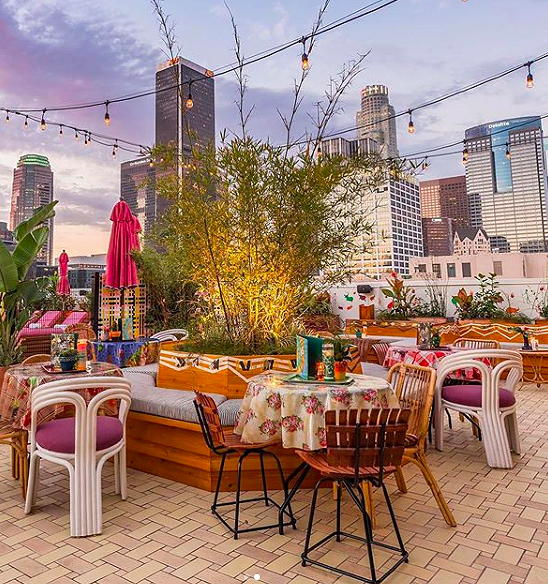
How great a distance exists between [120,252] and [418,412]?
5156mm

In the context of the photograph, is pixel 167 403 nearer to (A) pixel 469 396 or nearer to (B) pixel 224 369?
(B) pixel 224 369

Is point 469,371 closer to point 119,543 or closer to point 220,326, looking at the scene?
point 220,326

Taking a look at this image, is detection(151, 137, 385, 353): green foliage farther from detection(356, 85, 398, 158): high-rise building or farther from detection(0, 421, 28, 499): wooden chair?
detection(356, 85, 398, 158): high-rise building

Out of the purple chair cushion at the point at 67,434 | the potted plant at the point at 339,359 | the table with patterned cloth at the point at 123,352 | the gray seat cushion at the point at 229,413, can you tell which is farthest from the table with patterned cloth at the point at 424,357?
the table with patterned cloth at the point at 123,352

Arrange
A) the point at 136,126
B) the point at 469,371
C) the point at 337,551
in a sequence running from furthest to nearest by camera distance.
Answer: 1. the point at 136,126
2. the point at 469,371
3. the point at 337,551

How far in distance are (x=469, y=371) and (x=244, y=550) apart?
10.4ft

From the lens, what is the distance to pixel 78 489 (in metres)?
2.63

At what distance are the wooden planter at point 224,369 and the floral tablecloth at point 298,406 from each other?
0.71m

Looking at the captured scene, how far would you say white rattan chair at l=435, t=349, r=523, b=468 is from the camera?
3637 millimetres

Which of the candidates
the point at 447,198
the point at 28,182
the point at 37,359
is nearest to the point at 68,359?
the point at 37,359

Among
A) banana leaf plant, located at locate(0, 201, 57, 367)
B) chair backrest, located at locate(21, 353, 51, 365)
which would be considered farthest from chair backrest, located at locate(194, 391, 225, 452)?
banana leaf plant, located at locate(0, 201, 57, 367)

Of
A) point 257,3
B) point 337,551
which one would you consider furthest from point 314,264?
point 257,3

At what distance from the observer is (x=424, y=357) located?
441 centimetres

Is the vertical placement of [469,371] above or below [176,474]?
above
